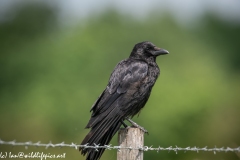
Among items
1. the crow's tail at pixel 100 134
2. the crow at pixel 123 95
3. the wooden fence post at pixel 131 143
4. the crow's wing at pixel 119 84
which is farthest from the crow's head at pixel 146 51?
the wooden fence post at pixel 131 143

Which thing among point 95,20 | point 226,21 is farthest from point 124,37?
point 226,21

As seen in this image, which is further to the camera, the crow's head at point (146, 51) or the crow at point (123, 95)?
the crow's head at point (146, 51)

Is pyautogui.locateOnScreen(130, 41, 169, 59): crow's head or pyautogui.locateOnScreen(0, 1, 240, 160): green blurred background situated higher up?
pyautogui.locateOnScreen(130, 41, 169, 59): crow's head

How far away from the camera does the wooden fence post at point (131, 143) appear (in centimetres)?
641

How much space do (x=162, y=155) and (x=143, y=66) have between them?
8876 millimetres

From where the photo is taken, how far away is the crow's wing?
26.7 ft

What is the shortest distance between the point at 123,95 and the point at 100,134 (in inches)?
42.7

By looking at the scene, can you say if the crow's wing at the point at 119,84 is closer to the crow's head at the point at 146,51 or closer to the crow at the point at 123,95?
the crow at the point at 123,95

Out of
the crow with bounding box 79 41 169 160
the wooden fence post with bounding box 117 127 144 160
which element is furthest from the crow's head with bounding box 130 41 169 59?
the wooden fence post with bounding box 117 127 144 160

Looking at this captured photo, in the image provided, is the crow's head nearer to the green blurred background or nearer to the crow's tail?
the crow's tail

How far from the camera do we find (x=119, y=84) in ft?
28.5

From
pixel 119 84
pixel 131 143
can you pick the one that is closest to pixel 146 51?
pixel 119 84

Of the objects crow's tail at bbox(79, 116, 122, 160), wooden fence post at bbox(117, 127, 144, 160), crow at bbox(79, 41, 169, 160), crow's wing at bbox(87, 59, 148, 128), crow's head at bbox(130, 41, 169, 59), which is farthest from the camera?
crow's head at bbox(130, 41, 169, 59)

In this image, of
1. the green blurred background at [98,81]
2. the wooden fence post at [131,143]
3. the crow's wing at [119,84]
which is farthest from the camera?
the green blurred background at [98,81]
